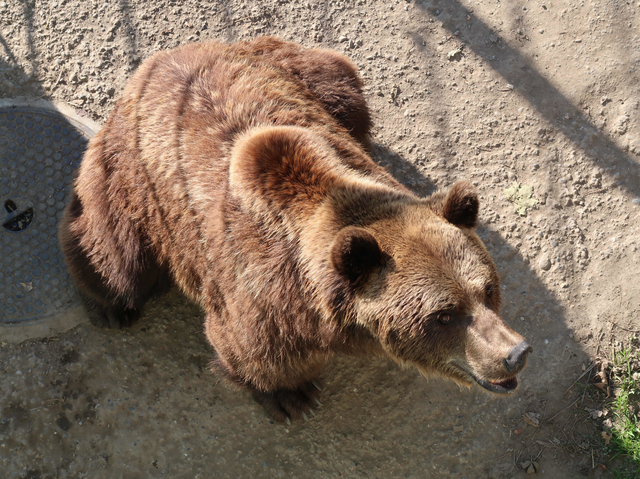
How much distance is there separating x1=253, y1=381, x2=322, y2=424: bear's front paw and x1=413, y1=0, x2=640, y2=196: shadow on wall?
10.8ft

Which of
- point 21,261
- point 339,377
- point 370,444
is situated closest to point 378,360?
point 339,377

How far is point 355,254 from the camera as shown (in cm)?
295

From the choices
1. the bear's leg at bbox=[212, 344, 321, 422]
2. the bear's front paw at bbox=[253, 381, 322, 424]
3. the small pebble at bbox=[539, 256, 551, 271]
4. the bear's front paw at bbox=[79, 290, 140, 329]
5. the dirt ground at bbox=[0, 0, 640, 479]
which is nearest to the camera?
the bear's leg at bbox=[212, 344, 321, 422]

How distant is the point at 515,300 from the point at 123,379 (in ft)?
11.3

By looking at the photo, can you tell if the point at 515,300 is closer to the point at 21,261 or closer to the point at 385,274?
the point at 385,274

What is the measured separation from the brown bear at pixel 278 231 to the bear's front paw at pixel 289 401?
13mm

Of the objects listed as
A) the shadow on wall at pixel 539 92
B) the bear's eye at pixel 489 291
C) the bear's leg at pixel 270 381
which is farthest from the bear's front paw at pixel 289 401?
the shadow on wall at pixel 539 92

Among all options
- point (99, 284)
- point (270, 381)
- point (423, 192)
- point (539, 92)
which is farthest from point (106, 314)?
point (539, 92)

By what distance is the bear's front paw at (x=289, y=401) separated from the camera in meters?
4.51

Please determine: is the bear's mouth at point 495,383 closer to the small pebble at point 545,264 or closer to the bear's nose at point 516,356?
the bear's nose at point 516,356

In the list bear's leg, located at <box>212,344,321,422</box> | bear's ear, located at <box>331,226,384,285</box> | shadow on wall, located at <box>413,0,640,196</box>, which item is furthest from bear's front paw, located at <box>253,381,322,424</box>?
shadow on wall, located at <box>413,0,640,196</box>

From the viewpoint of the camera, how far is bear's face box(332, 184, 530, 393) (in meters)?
2.98

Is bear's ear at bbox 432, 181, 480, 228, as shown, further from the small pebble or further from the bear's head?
the small pebble

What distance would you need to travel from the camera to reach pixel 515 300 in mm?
4805
